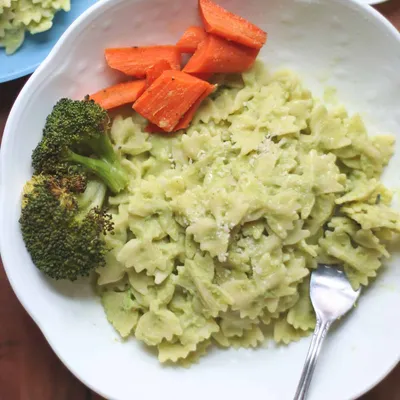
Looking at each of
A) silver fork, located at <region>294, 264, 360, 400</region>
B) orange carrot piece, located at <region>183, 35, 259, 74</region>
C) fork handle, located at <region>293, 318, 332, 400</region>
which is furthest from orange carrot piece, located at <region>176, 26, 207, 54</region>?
fork handle, located at <region>293, 318, 332, 400</region>

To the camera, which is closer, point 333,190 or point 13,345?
point 333,190

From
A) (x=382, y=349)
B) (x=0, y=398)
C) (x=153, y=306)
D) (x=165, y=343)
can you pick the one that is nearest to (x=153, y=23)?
(x=153, y=306)

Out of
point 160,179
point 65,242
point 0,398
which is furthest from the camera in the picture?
point 0,398

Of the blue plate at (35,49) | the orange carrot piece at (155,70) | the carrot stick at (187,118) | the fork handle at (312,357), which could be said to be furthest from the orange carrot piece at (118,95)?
the fork handle at (312,357)

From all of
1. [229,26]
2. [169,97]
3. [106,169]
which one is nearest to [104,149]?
[106,169]

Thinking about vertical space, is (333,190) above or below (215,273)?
above

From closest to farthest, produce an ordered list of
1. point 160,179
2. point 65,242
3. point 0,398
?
point 65,242, point 160,179, point 0,398

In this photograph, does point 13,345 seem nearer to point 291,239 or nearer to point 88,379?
point 88,379
